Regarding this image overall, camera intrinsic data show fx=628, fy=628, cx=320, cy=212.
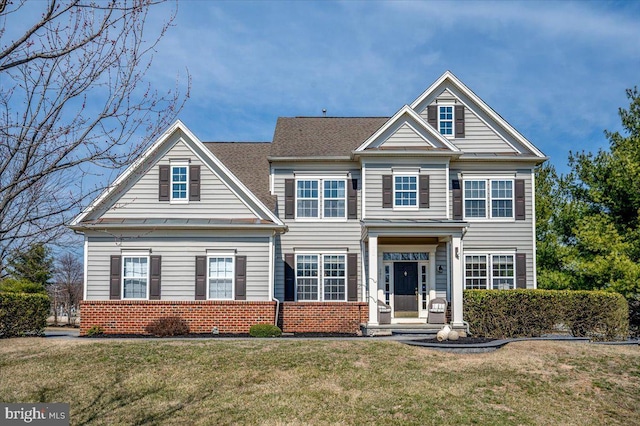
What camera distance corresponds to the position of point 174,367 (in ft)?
47.0

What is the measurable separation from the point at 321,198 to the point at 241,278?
14.7 ft

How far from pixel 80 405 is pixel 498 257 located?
15.6 metres

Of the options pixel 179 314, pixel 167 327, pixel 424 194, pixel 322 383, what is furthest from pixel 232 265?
A: pixel 322 383

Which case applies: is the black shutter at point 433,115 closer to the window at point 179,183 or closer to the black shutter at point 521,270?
the black shutter at point 521,270

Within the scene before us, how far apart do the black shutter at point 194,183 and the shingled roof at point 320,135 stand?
3083 millimetres

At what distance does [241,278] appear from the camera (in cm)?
2073

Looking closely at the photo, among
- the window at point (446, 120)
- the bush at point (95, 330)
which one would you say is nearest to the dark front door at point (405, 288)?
the window at point (446, 120)

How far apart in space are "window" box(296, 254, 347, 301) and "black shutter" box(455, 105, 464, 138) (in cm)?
634

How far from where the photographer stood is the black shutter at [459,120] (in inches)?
925

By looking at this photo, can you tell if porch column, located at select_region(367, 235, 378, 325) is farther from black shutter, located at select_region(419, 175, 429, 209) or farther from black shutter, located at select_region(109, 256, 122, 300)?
black shutter, located at select_region(109, 256, 122, 300)

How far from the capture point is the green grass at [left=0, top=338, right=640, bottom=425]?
39.2 ft

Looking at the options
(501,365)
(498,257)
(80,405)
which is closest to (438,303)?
(498,257)

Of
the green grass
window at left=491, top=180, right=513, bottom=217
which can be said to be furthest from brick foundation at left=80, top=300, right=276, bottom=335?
window at left=491, top=180, right=513, bottom=217

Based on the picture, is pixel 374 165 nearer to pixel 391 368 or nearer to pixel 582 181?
pixel 391 368
